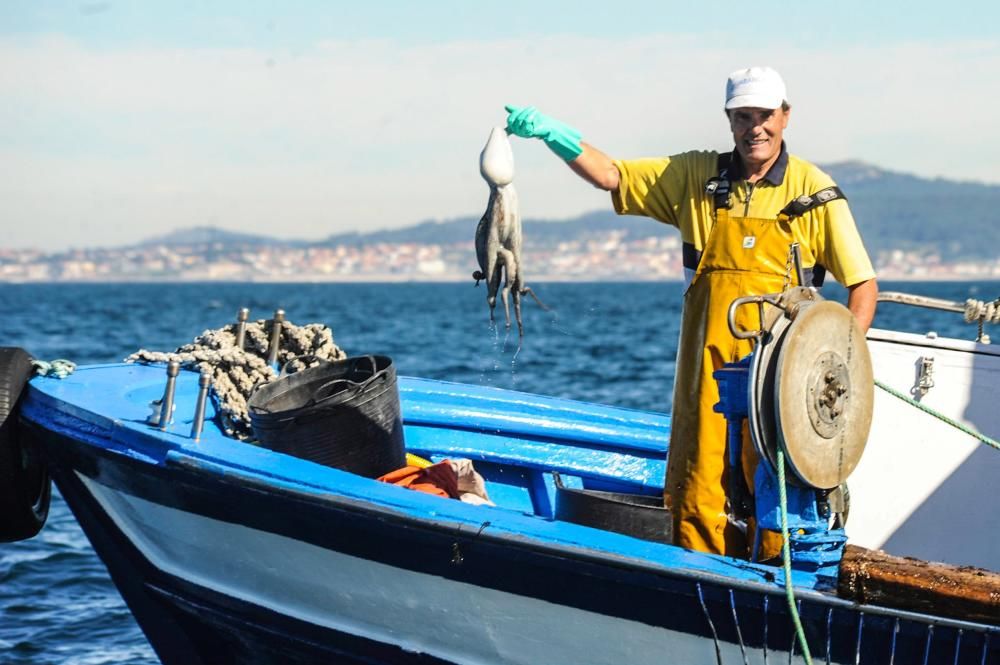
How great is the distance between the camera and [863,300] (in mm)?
4672

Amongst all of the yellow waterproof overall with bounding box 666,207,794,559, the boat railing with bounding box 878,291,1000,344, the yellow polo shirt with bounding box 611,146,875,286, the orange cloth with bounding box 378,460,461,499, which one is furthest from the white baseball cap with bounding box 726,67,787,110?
the orange cloth with bounding box 378,460,461,499

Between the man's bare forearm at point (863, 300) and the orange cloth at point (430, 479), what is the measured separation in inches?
70.3

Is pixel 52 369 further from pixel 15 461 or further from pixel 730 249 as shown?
pixel 730 249

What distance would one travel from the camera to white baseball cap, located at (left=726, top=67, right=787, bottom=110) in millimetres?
4617

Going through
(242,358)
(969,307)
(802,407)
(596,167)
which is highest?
(596,167)

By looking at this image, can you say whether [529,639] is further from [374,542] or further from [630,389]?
[630,389]

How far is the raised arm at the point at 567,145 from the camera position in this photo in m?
4.98

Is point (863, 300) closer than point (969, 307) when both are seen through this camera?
Yes

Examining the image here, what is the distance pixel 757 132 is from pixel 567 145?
2.41 feet

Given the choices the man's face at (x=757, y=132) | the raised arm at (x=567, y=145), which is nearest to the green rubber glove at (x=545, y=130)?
the raised arm at (x=567, y=145)

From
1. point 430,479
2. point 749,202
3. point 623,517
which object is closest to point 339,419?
point 430,479

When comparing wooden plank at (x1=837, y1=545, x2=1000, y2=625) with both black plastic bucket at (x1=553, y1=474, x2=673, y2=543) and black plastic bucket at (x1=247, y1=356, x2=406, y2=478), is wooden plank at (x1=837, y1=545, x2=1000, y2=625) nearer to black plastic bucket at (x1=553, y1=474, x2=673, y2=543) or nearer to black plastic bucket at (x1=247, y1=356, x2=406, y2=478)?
black plastic bucket at (x1=553, y1=474, x2=673, y2=543)

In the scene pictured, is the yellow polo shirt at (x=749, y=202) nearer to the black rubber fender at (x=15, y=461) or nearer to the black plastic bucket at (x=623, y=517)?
the black plastic bucket at (x=623, y=517)

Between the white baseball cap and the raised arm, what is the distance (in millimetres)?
590
